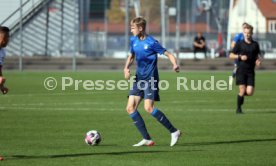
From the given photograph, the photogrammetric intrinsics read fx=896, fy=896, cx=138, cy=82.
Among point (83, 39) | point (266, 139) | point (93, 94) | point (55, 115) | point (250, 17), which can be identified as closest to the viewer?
point (266, 139)

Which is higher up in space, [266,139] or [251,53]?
[251,53]

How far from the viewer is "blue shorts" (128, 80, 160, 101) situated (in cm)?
1464

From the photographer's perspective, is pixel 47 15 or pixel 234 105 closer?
pixel 234 105

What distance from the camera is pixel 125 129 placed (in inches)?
679

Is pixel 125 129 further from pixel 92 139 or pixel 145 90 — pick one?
pixel 92 139

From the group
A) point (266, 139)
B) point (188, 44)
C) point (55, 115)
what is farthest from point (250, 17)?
point (266, 139)

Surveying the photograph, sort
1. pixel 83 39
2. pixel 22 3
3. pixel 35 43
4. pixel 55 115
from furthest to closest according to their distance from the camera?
1. pixel 83 39
2. pixel 35 43
3. pixel 22 3
4. pixel 55 115

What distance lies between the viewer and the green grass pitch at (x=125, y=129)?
12688 mm

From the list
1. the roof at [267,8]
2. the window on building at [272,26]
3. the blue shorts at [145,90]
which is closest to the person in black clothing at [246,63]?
the blue shorts at [145,90]

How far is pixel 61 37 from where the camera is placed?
4841 centimetres

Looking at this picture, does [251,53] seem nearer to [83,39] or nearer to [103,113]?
[103,113]

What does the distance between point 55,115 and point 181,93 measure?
9732 millimetres

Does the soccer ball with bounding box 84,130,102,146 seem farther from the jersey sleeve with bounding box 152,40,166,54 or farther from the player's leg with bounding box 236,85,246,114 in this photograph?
the player's leg with bounding box 236,85,246,114

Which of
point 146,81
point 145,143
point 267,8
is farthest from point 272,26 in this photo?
point 145,143
